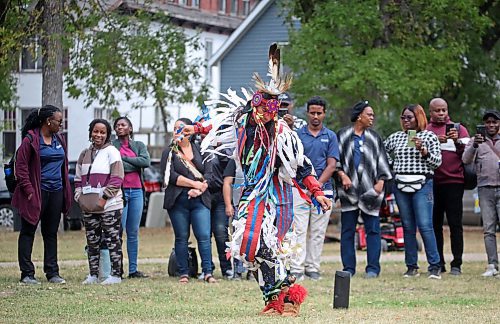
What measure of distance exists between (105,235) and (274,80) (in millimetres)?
4441

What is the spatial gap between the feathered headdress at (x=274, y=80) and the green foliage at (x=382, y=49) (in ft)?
52.3

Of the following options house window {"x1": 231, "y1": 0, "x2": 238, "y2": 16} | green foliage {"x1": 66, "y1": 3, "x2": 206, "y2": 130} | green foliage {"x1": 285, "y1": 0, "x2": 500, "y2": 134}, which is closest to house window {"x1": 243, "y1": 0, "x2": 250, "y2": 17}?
house window {"x1": 231, "y1": 0, "x2": 238, "y2": 16}

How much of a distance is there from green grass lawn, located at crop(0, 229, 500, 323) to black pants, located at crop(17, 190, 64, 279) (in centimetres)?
25

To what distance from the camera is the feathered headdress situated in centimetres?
1023

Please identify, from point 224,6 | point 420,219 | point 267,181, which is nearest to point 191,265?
point 420,219

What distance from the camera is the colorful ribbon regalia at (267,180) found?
10.3m

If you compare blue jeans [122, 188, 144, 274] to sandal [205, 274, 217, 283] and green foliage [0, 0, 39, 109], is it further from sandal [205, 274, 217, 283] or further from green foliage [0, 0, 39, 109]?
green foliage [0, 0, 39, 109]

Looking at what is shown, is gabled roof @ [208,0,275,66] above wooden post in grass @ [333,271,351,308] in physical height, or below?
above

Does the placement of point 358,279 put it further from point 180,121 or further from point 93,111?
point 93,111

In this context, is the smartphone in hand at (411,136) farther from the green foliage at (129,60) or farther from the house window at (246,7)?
the house window at (246,7)

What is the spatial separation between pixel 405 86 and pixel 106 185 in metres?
13.7

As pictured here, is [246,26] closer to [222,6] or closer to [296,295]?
[222,6]

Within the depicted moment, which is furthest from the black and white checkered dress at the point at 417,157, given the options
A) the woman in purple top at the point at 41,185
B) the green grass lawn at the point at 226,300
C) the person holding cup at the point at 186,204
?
the woman in purple top at the point at 41,185

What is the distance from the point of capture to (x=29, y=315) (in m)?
10.5
